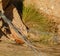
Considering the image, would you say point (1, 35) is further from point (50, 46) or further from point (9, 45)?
point (50, 46)

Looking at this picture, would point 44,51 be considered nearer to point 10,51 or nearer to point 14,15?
point 10,51

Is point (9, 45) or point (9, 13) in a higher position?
point (9, 13)

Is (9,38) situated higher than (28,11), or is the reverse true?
(28,11)

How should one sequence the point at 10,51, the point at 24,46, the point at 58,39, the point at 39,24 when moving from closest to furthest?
the point at 10,51
the point at 24,46
the point at 58,39
the point at 39,24

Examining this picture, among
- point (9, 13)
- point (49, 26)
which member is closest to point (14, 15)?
point (9, 13)

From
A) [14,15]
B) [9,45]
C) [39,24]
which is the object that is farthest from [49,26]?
[9,45]

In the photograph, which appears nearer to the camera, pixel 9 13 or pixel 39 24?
pixel 9 13

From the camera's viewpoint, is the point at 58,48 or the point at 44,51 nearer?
the point at 44,51

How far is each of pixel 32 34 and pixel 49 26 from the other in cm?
68

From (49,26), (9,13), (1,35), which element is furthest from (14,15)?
(49,26)

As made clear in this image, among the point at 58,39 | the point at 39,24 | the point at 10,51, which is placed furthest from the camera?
the point at 39,24

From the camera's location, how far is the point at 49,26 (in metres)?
7.61

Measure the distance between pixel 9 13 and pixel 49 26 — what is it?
1105 millimetres

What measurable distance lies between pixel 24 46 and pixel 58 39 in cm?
91
